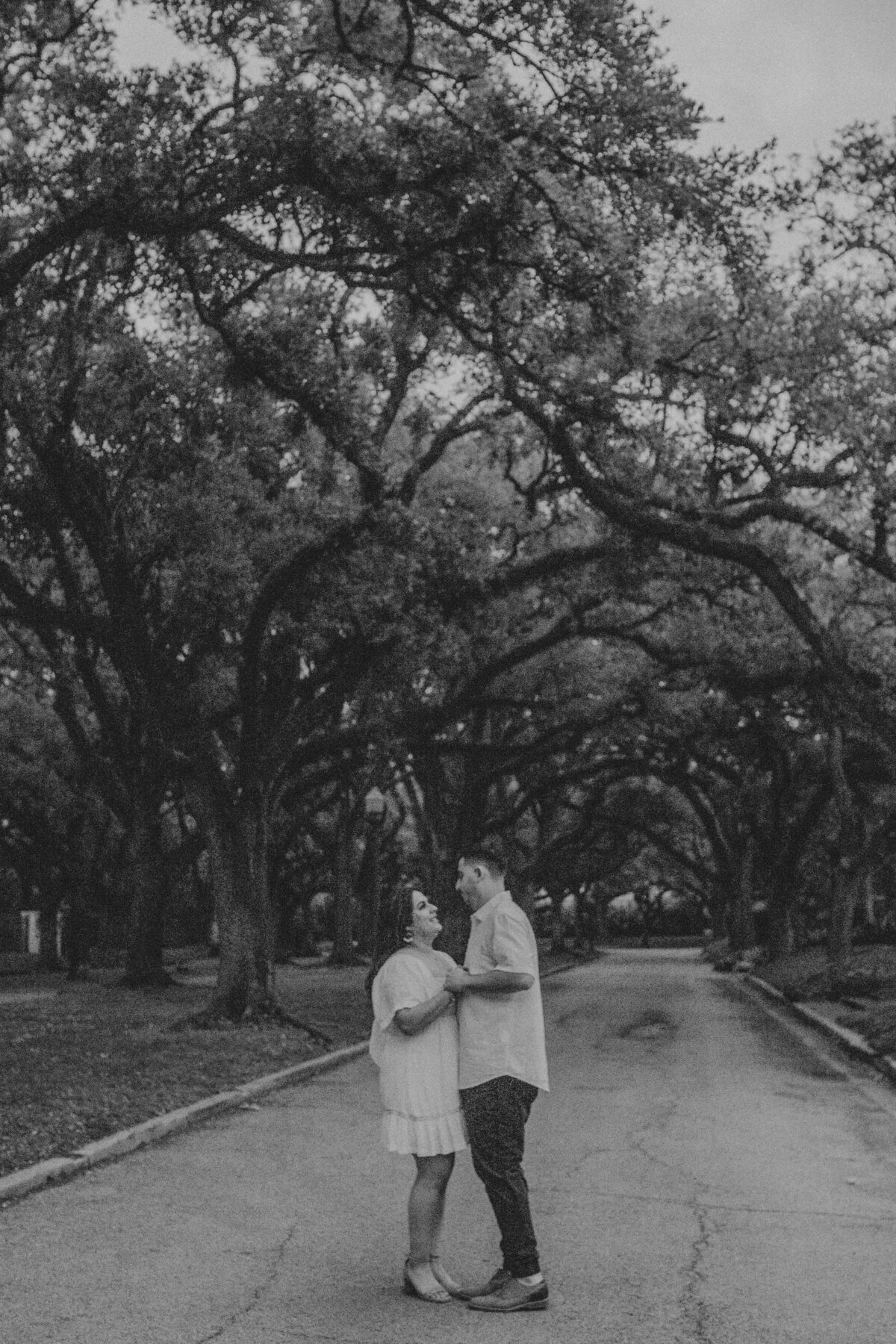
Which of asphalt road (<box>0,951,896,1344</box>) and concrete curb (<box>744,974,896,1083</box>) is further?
concrete curb (<box>744,974,896,1083</box>)

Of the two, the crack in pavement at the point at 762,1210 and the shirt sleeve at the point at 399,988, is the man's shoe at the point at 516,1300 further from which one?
the crack in pavement at the point at 762,1210

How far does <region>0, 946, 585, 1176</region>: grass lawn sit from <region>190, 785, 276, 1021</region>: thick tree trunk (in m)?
0.55

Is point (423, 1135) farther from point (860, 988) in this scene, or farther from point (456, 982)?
point (860, 988)

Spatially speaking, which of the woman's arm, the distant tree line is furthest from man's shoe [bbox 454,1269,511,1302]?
the distant tree line

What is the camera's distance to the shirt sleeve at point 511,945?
18.8 ft

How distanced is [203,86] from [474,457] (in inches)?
495

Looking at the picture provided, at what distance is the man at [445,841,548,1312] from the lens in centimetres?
568

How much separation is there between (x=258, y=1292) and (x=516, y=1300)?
1013 millimetres

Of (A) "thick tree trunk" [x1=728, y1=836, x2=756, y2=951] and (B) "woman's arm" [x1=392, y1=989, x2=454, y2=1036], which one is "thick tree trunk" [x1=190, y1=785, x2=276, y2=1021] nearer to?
(B) "woman's arm" [x1=392, y1=989, x2=454, y2=1036]

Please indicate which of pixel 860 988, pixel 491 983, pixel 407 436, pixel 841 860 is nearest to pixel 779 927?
pixel 841 860

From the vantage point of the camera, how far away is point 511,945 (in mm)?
5746

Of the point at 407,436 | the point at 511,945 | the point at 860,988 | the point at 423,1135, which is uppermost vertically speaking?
the point at 407,436

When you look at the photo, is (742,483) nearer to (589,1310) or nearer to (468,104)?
(468,104)

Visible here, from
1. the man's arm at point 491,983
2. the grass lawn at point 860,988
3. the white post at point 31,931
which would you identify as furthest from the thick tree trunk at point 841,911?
the white post at point 31,931
